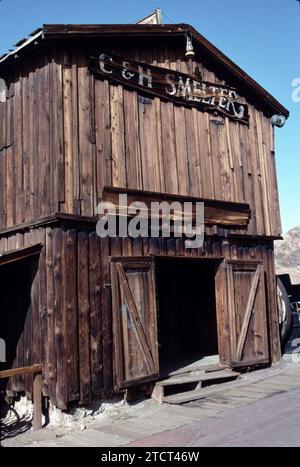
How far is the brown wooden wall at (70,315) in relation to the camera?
8188 millimetres

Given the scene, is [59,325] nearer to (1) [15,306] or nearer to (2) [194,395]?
(1) [15,306]

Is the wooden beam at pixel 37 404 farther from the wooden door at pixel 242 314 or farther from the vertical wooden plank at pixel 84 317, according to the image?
the wooden door at pixel 242 314

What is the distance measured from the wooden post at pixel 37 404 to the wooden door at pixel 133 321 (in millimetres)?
1344

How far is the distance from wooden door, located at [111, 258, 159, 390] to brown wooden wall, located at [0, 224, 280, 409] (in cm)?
15

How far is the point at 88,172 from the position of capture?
904 centimetres

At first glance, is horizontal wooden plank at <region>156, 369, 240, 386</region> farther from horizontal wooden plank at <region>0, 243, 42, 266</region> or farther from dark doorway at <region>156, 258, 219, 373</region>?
horizontal wooden plank at <region>0, 243, 42, 266</region>

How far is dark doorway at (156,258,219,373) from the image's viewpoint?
46.1 feet

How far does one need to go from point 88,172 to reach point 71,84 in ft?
5.40

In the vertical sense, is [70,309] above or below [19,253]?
below

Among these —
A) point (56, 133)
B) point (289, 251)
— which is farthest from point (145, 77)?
point (289, 251)

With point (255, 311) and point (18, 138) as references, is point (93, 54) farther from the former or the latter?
point (255, 311)

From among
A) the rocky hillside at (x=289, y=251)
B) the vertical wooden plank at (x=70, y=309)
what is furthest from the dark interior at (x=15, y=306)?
the rocky hillside at (x=289, y=251)
